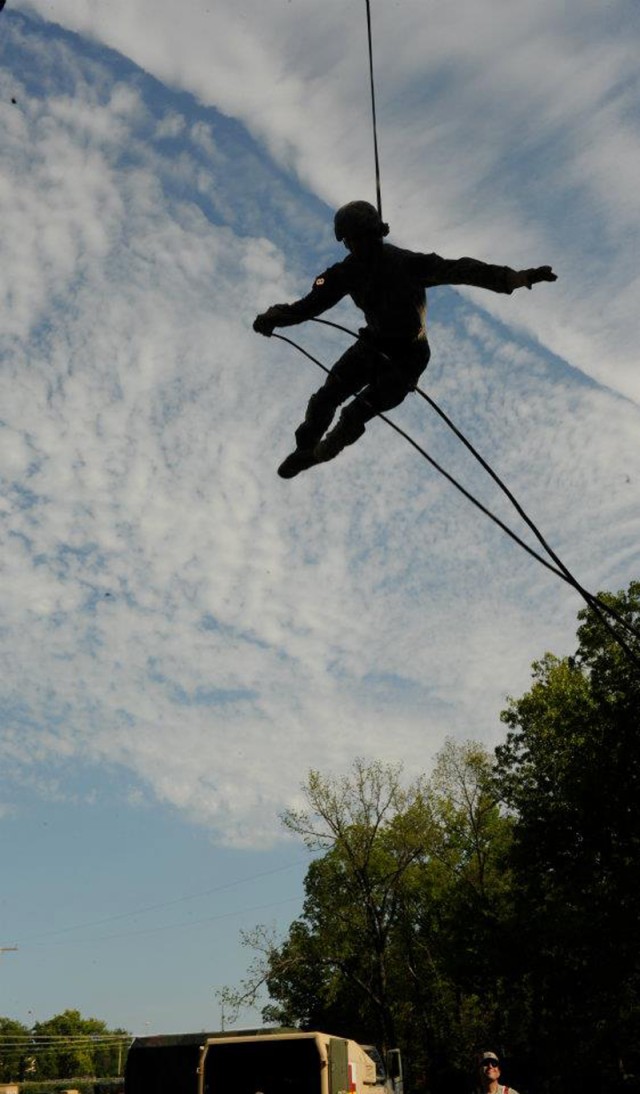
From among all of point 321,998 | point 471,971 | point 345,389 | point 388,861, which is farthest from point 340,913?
point 345,389

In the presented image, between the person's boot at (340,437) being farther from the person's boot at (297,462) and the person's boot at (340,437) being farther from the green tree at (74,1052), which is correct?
the green tree at (74,1052)

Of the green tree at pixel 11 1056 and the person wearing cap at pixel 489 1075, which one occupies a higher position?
the person wearing cap at pixel 489 1075

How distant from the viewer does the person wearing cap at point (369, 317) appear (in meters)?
5.12

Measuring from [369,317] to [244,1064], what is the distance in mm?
8006

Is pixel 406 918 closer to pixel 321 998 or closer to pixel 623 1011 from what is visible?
pixel 321 998

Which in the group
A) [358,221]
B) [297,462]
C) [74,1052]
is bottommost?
[74,1052]

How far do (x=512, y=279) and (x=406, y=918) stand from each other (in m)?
45.1

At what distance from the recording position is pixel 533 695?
1251 inches

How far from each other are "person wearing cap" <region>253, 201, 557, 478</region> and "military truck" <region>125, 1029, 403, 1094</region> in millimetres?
6708

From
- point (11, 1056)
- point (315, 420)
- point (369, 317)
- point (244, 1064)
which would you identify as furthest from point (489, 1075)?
point (11, 1056)

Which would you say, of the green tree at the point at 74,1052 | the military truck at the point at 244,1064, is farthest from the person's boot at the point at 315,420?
the green tree at the point at 74,1052

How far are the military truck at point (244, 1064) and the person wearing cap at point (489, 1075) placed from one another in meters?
2.98

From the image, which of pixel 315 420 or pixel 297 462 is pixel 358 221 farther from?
pixel 297 462

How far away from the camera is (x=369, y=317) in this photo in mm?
5297
